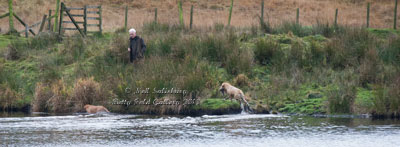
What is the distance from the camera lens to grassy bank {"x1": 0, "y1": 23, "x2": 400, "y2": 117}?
629 inches

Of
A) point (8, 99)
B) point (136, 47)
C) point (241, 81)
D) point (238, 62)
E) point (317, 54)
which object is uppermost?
point (136, 47)

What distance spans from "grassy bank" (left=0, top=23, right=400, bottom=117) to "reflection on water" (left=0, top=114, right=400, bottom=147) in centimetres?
91

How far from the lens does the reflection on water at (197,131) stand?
452 inches

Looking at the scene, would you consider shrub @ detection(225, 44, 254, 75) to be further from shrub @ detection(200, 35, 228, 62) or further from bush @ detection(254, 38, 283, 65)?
bush @ detection(254, 38, 283, 65)

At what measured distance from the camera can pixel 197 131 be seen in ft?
41.8

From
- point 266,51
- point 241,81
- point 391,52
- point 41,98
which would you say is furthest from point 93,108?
point 391,52

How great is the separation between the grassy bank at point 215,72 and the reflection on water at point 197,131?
908 mm

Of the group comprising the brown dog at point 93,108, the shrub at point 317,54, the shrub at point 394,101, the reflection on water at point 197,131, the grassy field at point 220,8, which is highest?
the grassy field at point 220,8

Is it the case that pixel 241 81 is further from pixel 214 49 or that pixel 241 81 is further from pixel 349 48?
pixel 349 48

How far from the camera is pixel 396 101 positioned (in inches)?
559

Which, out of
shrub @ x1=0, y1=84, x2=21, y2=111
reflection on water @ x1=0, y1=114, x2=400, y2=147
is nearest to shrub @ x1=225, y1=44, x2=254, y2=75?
reflection on water @ x1=0, y1=114, x2=400, y2=147

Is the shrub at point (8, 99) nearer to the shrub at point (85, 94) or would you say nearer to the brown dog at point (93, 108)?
the shrub at point (85, 94)

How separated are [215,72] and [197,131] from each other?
595 centimetres

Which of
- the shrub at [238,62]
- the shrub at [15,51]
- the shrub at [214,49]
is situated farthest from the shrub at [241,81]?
the shrub at [15,51]
